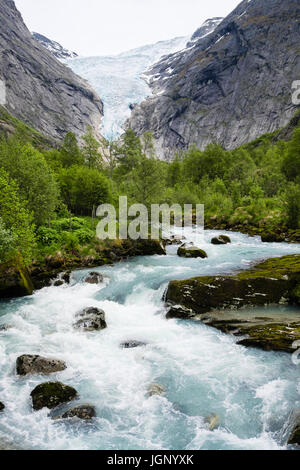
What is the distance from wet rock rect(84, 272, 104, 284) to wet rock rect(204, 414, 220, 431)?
543 inches

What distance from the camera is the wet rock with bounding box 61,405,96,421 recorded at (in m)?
8.87

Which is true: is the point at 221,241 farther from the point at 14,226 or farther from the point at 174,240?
the point at 14,226

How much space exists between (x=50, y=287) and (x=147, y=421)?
14155 millimetres

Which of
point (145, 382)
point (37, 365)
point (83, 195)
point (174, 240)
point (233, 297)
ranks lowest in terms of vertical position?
point (145, 382)

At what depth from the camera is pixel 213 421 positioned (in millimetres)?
8672

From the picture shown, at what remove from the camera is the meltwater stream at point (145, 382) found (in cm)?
823

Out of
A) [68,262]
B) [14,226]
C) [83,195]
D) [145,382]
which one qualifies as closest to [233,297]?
[145,382]

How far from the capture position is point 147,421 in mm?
8812

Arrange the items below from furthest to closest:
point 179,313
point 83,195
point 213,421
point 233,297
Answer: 1. point 83,195
2. point 179,313
3. point 233,297
4. point 213,421

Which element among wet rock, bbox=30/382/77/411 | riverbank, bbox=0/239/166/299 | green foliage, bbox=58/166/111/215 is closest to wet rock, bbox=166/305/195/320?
wet rock, bbox=30/382/77/411

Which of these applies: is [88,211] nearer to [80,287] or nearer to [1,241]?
[80,287]

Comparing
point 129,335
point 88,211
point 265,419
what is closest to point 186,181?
point 88,211

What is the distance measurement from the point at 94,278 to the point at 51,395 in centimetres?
1213

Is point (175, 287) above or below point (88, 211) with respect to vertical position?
below
